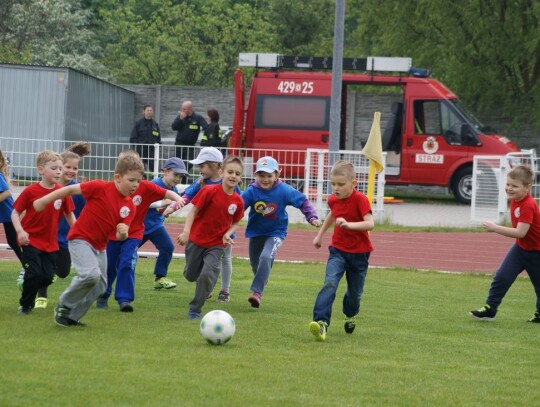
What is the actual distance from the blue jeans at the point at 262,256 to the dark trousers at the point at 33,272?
2.26m

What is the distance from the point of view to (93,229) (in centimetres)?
991

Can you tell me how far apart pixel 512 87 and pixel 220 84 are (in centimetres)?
1488

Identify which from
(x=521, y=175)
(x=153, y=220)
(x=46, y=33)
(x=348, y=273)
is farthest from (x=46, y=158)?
(x=46, y=33)

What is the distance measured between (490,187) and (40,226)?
14999 mm

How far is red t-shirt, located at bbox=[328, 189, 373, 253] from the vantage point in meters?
10.2

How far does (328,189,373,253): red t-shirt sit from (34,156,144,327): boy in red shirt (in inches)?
70.6

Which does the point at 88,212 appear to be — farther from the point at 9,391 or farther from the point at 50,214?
the point at 9,391

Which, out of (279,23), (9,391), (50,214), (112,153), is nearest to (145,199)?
(50,214)

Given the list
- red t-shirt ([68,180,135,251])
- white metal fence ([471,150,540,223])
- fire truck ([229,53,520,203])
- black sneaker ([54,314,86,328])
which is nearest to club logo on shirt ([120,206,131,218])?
red t-shirt ([68,180,135,251])

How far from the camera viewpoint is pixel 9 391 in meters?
7.07

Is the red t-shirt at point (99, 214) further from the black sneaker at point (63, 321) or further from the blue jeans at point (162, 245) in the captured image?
the blue jeans at point (162, 245)

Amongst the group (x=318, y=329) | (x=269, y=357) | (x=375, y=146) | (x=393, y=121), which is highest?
(x=393, y=121)

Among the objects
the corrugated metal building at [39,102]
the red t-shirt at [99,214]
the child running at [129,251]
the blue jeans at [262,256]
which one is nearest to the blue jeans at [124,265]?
the child running at [129,251]

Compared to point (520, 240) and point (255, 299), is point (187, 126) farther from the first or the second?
point (520, 240)
